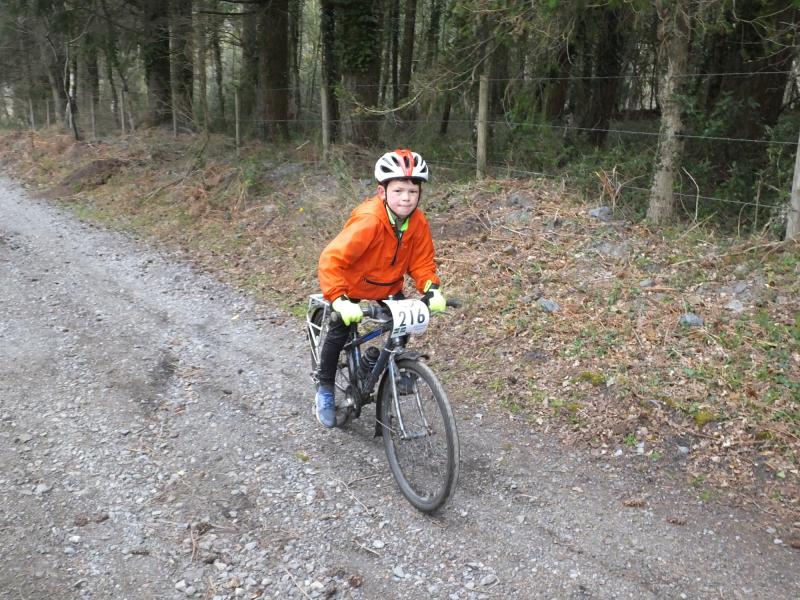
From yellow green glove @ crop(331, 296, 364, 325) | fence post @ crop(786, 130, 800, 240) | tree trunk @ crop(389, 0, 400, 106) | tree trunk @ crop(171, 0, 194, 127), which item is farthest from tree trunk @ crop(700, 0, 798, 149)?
tree trunk @ crop(171, 0, 194, 127)

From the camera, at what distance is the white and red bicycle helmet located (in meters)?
3.90

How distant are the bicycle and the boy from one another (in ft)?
0.57

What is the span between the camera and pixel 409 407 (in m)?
4.09

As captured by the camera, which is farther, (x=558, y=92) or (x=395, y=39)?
(x=395, y=39)

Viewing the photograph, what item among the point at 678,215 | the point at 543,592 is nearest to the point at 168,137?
the point at 678,215

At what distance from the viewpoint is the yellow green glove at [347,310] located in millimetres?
3875

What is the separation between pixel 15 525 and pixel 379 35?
10945 millimetres

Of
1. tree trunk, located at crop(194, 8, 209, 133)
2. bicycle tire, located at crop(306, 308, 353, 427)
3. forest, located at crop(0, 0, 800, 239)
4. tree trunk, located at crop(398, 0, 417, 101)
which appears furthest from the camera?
tree trunk, located at crop(398, 0, 417, 101)

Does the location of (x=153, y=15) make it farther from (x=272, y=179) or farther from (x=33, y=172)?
(x=272, y=179)

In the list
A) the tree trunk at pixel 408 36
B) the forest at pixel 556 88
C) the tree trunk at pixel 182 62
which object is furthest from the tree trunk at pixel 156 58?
the tree trunk at pixel 408 36

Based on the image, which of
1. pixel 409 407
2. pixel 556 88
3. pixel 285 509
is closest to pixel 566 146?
pixel 556 88

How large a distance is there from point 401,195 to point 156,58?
16474 mm

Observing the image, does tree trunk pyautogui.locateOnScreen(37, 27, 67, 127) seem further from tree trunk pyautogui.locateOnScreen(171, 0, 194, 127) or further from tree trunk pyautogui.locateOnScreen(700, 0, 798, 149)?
tree trunk pyautogui.locateOnScreen(700, 0, 798, 149)

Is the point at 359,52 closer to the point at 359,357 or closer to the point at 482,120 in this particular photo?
the point at 482,120
